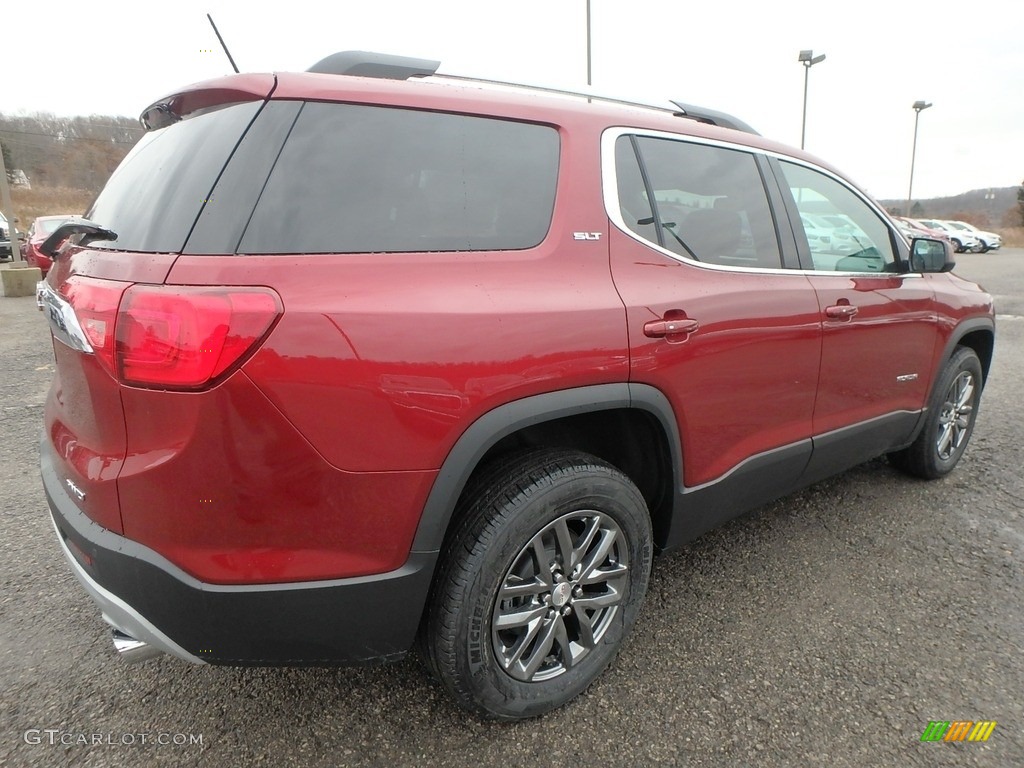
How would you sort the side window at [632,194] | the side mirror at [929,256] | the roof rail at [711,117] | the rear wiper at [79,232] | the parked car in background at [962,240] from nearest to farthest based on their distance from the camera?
the rear wiper at [79,232]
the side window at [632,194]
the roof rail at [711,117]
the side mirror at [929,256]
the parked car in background at [962,240]

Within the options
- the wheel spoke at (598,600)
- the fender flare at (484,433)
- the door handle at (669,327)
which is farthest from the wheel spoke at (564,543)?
the door handle at (669,327)

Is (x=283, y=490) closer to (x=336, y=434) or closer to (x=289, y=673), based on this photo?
(x=336, y=434)

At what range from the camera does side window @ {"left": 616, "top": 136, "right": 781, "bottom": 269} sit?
A: 2166 mm

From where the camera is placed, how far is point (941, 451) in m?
3.66

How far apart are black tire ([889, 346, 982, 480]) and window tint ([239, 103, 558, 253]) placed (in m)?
2.76

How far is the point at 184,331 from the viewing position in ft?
4.46

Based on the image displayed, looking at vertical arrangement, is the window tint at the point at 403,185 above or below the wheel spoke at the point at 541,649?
above

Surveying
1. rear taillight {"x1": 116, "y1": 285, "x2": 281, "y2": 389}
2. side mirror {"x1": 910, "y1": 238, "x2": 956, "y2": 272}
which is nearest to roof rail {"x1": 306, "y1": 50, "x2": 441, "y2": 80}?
rear taillight {"x1": 116, "y1": 285, "x2": 281, "y2": 389}

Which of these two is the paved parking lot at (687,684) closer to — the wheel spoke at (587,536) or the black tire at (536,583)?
the black tire at (536,583)

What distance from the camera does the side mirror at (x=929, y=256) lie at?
123 inches

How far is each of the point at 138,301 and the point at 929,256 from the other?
334 centimetres

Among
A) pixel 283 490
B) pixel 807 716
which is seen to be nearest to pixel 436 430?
pixel 283 490

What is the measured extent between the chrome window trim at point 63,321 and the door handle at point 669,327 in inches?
57.3

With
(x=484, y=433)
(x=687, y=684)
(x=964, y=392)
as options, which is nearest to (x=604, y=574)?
(x=687, y=684)
